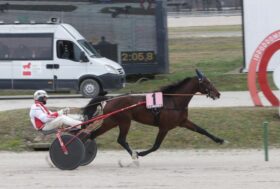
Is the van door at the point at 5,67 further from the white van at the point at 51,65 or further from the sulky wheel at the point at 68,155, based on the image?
the sulky wheel at the point at 68,155

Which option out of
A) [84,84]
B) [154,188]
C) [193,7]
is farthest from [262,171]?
[193,7]

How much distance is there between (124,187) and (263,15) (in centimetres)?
2264

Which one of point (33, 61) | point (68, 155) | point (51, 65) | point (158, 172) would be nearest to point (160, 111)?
point (158, 172)

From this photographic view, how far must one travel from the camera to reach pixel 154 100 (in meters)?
14.4

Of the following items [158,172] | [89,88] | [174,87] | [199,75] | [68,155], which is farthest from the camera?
[89,88]

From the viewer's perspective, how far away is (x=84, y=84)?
1090 inches

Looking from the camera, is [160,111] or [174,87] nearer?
[160,111]

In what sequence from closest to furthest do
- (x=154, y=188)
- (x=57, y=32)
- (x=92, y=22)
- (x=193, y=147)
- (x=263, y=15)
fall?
(x=154, y=188) → (x=193, y=147) → (x=57, y=32) → (x=92, y=22) → (x=263, y=15)

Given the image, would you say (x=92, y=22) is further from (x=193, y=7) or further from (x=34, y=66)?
(x=193, y=7)

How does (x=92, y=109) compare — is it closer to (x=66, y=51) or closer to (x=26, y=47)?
(x=66, y=51)

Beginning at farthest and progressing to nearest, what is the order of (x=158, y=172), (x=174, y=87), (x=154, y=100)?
(x=174, y=87) → (x=154, y=100) → (x=158, y=172)

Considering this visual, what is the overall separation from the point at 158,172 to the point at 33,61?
14854mm

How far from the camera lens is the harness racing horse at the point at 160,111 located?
14.4m

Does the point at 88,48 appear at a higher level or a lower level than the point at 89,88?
higher
